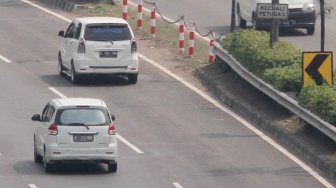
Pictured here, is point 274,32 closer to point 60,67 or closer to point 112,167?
point 60,67

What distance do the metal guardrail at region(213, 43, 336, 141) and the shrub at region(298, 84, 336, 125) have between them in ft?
0.40

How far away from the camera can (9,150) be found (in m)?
28.8

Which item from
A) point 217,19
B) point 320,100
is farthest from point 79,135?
point 217,19

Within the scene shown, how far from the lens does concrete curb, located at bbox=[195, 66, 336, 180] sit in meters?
27.4

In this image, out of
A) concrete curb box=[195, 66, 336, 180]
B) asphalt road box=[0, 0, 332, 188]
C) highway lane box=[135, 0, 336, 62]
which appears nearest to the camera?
asphalt road box=[0, 0, 332, 188]

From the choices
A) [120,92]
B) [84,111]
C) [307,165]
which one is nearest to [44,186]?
[84,111]

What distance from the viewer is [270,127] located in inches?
1216

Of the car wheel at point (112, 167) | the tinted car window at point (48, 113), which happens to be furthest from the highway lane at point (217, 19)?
the car wheel at point (112, 167)

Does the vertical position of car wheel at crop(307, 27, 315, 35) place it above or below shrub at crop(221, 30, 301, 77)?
below

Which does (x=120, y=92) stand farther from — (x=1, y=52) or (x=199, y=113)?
(x=1, y=52)

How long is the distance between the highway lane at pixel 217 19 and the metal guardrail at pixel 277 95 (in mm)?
6240

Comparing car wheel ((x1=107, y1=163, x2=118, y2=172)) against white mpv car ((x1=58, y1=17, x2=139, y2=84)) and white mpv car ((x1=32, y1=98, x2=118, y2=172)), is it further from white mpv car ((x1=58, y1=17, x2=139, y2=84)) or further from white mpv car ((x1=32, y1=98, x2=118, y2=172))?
white mpv car ((x1=58, y1=17, x2=139, y2=84))

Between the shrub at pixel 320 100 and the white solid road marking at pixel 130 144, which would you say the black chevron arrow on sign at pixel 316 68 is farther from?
the white solid road marking at pixel 130 144

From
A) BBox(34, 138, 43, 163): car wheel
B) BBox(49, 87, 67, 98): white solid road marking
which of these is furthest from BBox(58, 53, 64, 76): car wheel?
BBox(34, 138, 43, 163): car wheel
